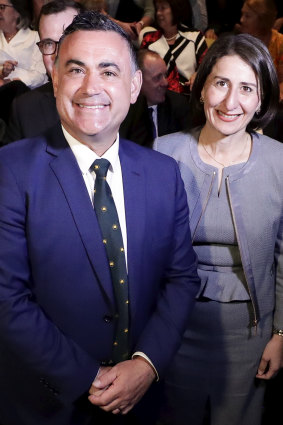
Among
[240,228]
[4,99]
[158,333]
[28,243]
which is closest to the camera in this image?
[28,243]

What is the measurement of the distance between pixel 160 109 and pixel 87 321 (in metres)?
2.13

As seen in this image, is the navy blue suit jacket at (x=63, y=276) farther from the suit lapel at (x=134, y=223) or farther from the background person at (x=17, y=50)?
the background person at (x=17, y=50)

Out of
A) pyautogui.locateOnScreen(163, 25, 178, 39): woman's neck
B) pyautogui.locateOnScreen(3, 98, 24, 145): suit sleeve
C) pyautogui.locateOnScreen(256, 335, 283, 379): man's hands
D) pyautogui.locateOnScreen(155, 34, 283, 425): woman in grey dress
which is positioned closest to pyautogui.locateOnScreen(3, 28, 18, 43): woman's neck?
pyautogui.locateOnScreen(163, 25, 178, 39): woman's neck

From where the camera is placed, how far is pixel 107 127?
1293 millimetres

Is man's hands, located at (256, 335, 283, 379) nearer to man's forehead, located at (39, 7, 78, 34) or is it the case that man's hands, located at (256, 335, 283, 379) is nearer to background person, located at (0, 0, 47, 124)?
man's forehead, located at (39, 7, 78, 34)

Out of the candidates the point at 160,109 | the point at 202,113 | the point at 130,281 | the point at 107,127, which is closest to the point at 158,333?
the point at 130,281

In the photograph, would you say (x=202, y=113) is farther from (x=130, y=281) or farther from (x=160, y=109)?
(x=160, y=109)

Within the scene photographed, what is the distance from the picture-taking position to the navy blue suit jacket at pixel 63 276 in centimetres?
123

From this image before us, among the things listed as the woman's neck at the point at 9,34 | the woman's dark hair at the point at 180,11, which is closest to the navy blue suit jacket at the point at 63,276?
the woman's neck at the point at 9,34

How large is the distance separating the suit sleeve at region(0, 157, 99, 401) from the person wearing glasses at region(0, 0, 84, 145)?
35.6 inches

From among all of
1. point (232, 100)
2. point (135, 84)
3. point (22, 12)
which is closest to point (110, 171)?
point (135, 84)

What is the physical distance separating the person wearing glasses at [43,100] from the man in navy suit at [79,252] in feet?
2.56

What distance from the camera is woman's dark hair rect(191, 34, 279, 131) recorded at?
162 centimetres

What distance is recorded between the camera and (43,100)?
7.04 ft
